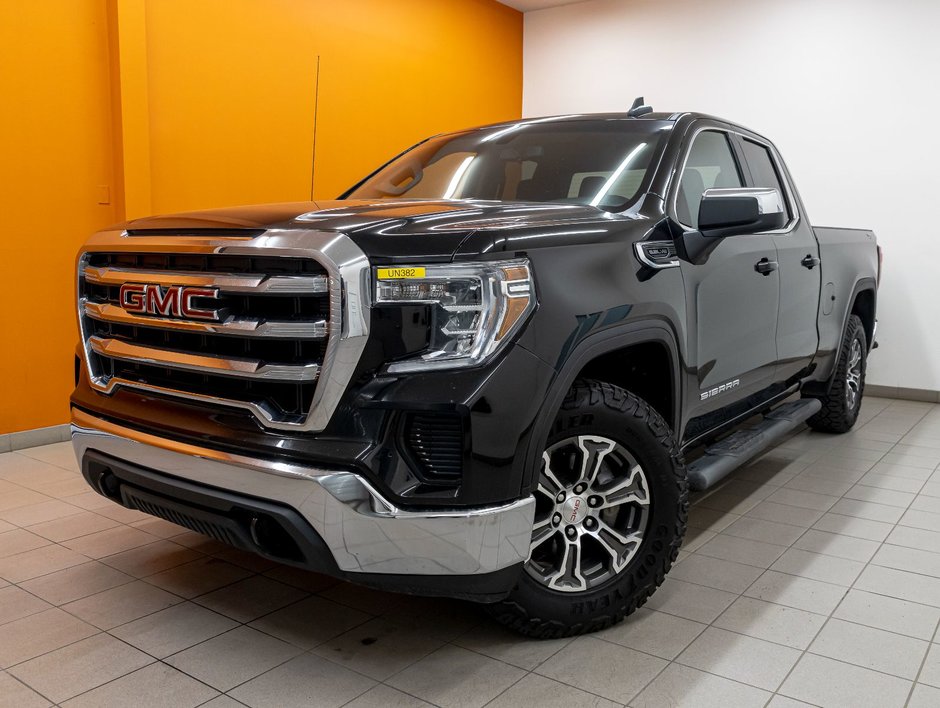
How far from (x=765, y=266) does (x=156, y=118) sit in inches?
141

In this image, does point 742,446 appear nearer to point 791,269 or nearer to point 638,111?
point 791,269

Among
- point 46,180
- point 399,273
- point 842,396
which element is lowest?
point 842,396

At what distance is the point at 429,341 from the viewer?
192 cm

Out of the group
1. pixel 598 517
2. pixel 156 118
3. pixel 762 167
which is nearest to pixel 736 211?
pixel 598 517

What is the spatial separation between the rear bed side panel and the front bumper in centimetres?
269

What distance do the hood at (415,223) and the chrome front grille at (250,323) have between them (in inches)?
2.3

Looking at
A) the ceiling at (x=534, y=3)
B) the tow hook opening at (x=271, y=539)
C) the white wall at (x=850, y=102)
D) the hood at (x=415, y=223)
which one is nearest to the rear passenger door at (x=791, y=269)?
the hood at (x=415, y=223)

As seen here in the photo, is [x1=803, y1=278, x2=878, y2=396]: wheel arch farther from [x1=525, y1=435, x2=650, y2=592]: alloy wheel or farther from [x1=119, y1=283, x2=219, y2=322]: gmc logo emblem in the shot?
[x1=119, y1=283, x2=219, y2=322]: gmc logo emblem

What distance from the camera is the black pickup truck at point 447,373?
6.18 feet

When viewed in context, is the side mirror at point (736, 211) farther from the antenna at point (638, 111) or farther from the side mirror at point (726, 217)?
the antenna at point (638, 111)

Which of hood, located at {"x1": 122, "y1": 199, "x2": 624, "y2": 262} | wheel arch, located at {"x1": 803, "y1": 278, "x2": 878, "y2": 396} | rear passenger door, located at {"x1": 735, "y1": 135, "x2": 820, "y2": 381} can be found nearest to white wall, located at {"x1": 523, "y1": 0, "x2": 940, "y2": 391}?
wheel arch, located at {"x1": 803, "y1": 278, "x2": 878, "y2": 396}

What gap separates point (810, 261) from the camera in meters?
3.85

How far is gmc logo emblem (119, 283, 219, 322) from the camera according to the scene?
205 cm

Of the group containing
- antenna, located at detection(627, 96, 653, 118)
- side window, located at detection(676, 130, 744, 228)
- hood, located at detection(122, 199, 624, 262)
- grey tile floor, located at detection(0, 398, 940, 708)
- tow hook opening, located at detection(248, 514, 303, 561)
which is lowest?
grey tile floor, located at detection(0, 398, 940, 708)
